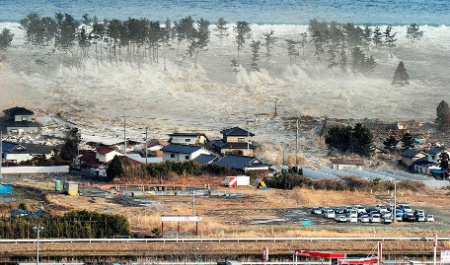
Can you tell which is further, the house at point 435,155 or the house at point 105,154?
the house at point 435,155

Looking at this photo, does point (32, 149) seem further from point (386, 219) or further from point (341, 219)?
point (386, 219)

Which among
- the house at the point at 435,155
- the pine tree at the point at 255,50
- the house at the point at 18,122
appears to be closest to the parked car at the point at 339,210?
the house at the point at 435,155

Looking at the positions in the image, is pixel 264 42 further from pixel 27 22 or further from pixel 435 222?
pixel 435 222

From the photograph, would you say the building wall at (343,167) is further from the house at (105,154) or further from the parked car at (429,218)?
the parked car at (429,218)

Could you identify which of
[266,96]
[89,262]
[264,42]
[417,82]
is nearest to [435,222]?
[89,262]

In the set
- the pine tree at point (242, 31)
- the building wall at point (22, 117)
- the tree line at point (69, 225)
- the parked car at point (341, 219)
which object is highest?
the tree line at point (69, 225)

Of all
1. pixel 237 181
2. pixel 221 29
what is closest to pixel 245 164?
pixel 237 181

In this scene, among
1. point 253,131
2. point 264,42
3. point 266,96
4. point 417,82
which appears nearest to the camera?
point 253,131

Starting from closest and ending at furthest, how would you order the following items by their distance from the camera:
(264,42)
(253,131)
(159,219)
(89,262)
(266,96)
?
(89,262)
(159,219)
(253,131)
(266,96)
(264,42)

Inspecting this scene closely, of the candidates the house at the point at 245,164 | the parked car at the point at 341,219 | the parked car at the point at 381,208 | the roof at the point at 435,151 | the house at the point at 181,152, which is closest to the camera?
the parked car at the point at 341,219
